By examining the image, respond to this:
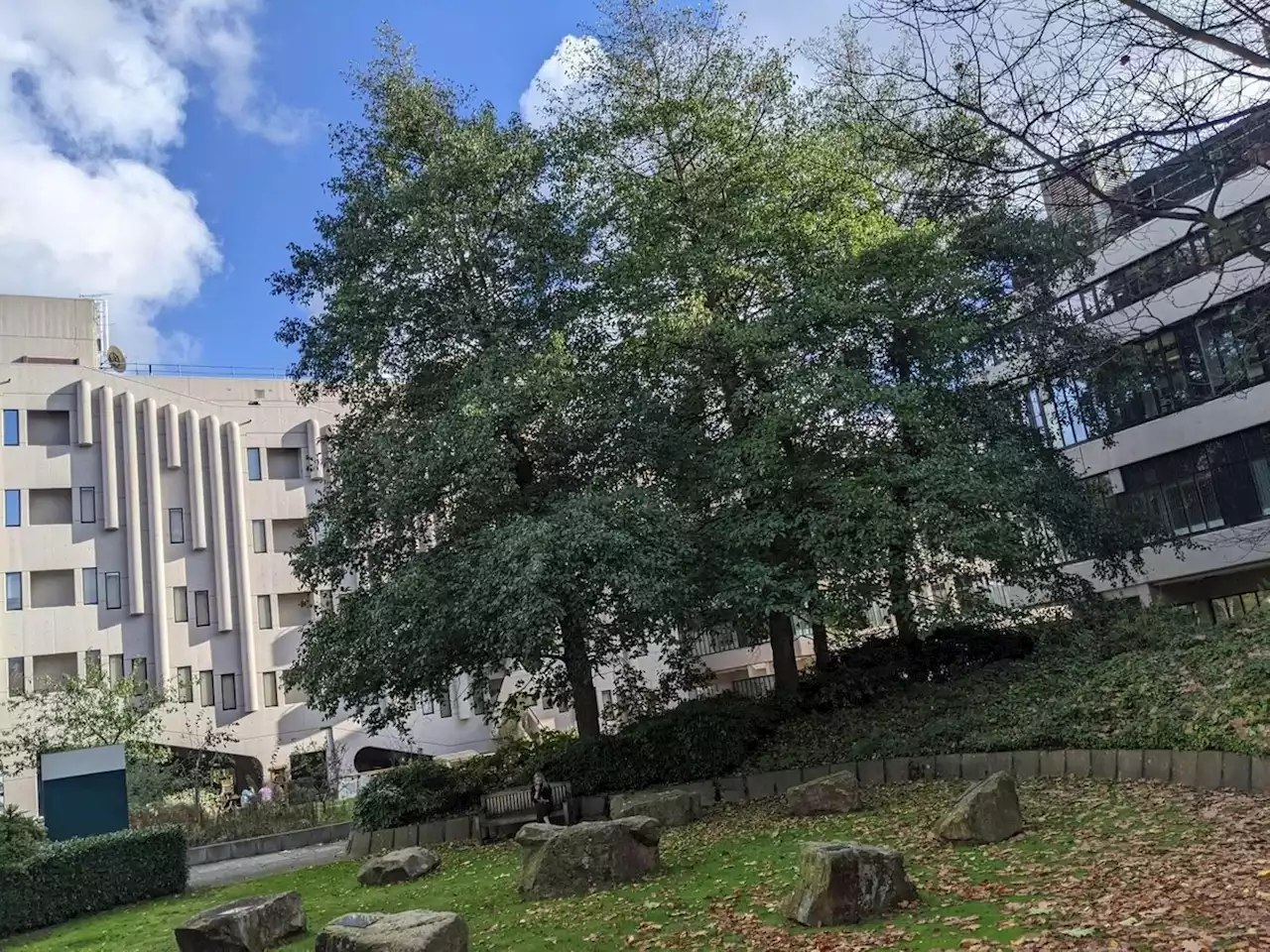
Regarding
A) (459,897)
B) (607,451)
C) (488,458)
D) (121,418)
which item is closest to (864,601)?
(607,451)

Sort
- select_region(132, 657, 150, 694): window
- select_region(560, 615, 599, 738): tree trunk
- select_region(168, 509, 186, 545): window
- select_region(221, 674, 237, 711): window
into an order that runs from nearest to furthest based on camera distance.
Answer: select_region(560, 615, 599, 738): tree trunk, select_region(132, 657, 150, 694): window, select_region(221, 674, 237, 711): window, select_region(168, 509, 186, 545): window

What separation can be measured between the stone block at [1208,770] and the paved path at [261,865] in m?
12.1

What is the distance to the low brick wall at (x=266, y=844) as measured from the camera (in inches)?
762

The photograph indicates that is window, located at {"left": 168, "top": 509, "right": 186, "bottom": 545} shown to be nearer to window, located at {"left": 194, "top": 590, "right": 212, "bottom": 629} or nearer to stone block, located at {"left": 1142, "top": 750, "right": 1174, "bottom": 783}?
window, located at {"left": 194, "top": 590, "right": 212, "bottom": 629}

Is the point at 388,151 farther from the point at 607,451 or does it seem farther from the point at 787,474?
the point at 787,474

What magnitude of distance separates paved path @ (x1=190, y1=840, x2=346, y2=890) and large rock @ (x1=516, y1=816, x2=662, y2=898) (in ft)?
25.7

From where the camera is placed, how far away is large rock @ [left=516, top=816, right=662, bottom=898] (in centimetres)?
848

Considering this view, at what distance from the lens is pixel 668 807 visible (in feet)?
41.0

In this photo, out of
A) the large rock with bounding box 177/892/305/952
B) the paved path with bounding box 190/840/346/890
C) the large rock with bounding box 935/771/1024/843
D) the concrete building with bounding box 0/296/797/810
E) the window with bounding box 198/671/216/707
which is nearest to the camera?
the large rock with bounding box 177/892/305/952

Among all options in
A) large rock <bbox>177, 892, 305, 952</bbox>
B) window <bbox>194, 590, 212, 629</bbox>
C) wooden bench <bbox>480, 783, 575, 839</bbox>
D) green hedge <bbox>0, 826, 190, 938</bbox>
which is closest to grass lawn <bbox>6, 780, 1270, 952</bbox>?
large rock <bbox>177, 892, 305, 952</bbox>

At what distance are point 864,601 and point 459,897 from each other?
7.26 meters

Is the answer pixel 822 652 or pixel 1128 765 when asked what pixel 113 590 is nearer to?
pixel 822 652

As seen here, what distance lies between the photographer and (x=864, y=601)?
14.1 m

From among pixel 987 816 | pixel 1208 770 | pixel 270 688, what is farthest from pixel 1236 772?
pixel 270 688
